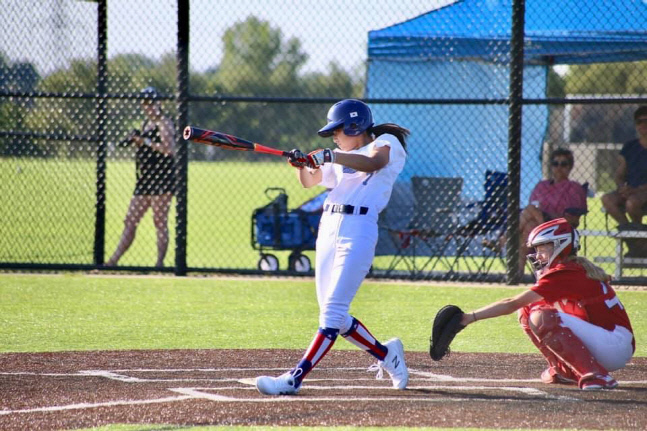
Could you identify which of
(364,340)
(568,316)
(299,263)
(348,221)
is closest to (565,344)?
(568,316)

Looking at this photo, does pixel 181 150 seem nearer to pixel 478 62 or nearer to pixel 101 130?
pixel 101 130

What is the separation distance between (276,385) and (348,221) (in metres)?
0.93

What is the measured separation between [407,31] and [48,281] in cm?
538

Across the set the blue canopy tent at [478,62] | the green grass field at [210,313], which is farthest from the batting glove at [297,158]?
the blue canopy tent at [478,62]

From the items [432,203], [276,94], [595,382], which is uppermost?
[276,94]

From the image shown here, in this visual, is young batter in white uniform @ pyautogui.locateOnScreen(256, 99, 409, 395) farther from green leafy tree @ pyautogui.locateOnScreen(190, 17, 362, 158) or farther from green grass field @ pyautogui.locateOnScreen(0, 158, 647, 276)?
green leafy tree @ pyautogui.locateOnScreen(190, 17, 362, 158)

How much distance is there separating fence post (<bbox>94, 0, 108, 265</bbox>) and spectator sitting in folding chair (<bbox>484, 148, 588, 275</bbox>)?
435 centimetres

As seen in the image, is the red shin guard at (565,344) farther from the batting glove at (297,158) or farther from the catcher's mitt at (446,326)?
the batting glove at (297,158)

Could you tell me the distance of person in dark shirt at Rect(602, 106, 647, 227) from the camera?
10344 millimetres

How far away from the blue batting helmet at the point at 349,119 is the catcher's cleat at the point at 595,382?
180cm

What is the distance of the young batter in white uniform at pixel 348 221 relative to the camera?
16.6 ft

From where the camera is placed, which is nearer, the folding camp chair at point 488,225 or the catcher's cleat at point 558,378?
A: the catcher's cleat at point 558,378

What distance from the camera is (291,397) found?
4.98m

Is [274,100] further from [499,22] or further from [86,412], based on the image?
[86,412]
